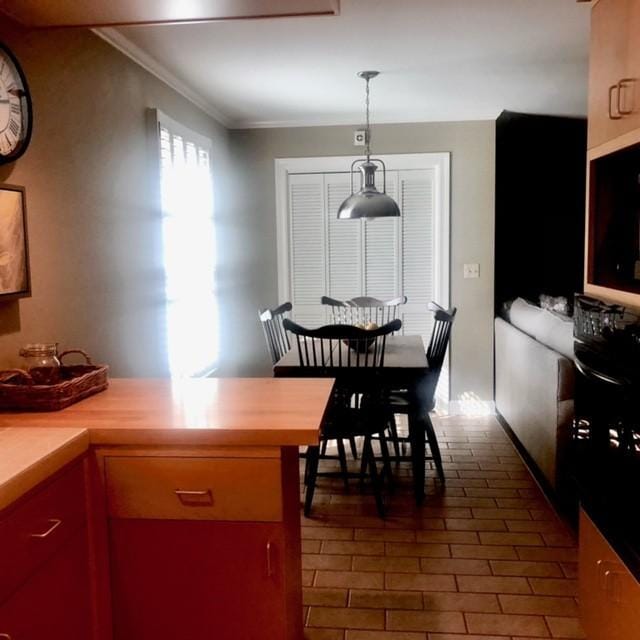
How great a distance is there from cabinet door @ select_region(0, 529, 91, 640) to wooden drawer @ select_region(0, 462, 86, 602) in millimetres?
31

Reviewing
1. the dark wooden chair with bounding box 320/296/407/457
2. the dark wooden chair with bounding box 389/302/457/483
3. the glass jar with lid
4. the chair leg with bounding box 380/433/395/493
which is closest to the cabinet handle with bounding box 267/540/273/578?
the glass jar with lid

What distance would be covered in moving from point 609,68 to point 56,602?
2126mm

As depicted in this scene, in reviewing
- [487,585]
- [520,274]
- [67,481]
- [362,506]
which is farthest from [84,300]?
[520,274]

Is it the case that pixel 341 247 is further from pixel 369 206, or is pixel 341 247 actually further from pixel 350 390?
pixel 350 390

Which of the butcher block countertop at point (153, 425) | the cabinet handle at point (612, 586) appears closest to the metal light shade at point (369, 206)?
the butcher block countertop at point (153, 425)

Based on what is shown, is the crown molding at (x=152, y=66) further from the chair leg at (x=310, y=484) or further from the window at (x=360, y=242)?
the chair leg at (x=310, y=484)

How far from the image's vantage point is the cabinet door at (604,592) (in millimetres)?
1797

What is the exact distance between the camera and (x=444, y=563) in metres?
2.87

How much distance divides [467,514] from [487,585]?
27.4 inches

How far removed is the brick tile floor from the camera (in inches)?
95.4

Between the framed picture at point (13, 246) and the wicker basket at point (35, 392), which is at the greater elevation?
the framed picture at point (13, 246)

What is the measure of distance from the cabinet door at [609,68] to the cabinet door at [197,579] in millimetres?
1500

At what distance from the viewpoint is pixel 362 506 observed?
349 centimetres

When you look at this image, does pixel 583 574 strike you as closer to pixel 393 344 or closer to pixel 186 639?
pixel 186 639
